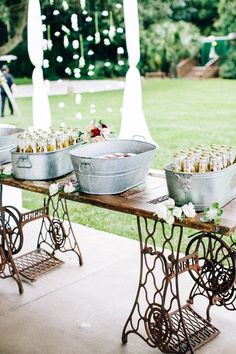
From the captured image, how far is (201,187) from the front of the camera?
2.07m

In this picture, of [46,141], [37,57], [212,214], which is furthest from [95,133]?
[37,57]

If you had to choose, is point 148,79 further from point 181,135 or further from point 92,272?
point 92,272

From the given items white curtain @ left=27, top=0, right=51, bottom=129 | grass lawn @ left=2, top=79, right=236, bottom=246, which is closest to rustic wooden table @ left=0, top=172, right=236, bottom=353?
grass lawn @ left=2, top=79, right=236, bottom=246

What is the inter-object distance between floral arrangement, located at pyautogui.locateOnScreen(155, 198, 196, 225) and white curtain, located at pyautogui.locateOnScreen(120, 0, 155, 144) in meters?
2.66

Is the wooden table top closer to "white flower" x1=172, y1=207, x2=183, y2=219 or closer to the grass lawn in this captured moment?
"white flower" x1=172, y1=207, x2=183, y2=219

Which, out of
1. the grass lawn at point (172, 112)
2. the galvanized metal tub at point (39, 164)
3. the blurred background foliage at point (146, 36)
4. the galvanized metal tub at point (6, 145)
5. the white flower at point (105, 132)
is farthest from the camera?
the blurred background foliage at point (146, 36)

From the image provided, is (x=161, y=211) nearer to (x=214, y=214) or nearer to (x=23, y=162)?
(x=214, y=214)

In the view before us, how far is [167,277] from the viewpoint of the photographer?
2287mm

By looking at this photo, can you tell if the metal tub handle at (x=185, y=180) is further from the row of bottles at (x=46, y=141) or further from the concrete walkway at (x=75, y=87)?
the concrete walkway at (x=75, y=87)

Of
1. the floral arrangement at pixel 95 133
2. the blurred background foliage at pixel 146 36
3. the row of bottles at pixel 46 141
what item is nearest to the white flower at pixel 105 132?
the floral arrangement at pixel 95 133

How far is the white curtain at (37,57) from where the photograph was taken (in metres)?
5.12

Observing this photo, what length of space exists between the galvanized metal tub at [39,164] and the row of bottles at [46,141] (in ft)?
0.12

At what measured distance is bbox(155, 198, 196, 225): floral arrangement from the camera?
6.73ft

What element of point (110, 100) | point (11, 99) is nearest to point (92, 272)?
point (11, 99)
